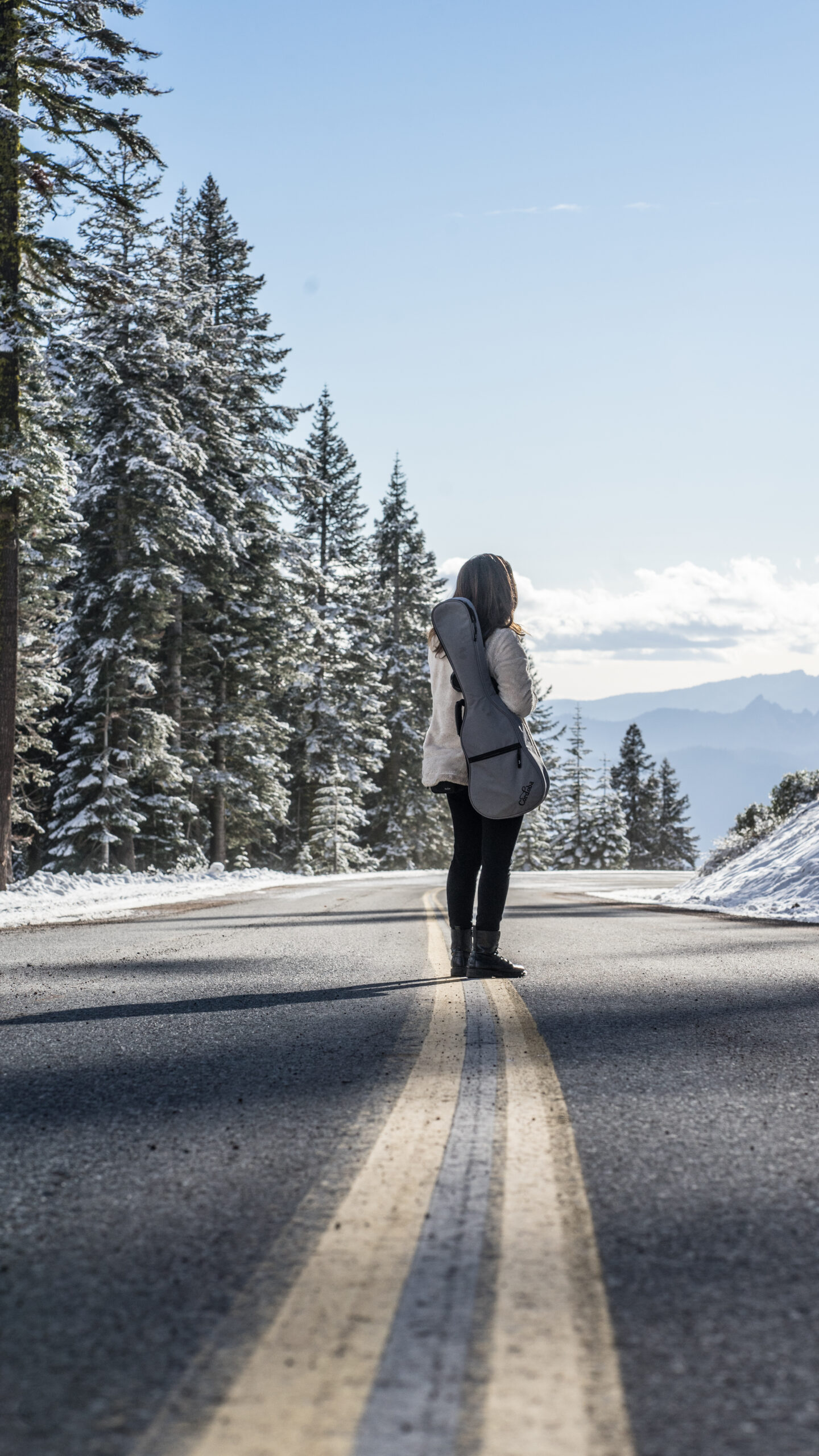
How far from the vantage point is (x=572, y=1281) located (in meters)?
1.61

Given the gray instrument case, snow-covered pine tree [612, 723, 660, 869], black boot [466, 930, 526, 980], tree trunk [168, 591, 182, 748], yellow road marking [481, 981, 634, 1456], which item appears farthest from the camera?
snow-covered pine tree [612, 723, 660, 869]

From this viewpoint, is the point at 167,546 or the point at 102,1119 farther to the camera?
the point at 167,546

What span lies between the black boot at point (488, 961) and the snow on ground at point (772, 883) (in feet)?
15.2

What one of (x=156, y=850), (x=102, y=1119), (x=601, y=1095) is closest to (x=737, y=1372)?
(x=601, y=1095)

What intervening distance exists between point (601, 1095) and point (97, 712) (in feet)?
76.7

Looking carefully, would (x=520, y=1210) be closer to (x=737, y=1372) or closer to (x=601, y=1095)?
(x=737, y=1372)

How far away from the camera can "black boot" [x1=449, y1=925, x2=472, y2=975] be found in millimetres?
5434

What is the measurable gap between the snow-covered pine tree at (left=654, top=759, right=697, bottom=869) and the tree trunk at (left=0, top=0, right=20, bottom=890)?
59.8 m

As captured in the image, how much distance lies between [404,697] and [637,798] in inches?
1091

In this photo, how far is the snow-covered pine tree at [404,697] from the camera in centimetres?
4756

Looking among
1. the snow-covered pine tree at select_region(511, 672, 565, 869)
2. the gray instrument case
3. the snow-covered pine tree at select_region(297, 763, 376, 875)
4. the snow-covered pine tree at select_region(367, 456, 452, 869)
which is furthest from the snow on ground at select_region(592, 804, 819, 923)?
the snow-covered pine tree at select_region(511, 672, 565, 869)

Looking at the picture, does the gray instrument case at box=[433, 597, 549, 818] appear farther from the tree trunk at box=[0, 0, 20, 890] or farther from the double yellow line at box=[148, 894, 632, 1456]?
the tree trunk at box=[0, 0, 20, 890]

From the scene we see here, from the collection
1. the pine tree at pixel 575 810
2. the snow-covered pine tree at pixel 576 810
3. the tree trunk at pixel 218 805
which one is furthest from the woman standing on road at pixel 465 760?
the pine tree at pixel 575 810

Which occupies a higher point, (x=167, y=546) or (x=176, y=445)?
(x=176, y=445)
